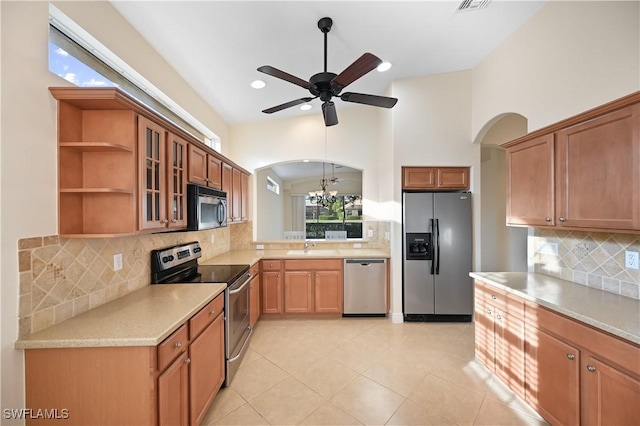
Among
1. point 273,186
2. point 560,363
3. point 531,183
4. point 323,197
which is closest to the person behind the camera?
point 560,363

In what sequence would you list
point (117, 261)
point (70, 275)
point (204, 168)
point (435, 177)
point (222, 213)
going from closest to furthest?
point (70, 275) < point (117, 261) < point (204, 168) < point (222, 213) < point (435, 177)

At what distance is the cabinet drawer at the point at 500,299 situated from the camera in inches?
80.4

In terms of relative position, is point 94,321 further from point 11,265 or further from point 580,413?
point 580,413

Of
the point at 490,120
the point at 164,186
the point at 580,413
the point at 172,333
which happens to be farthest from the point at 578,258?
the point at 164,186

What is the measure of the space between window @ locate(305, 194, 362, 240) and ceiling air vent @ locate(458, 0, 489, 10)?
666cm

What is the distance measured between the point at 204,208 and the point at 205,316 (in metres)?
1.03

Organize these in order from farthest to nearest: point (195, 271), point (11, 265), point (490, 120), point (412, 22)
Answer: point (490, 120)
point (195, 271)
point (412, 22)
point (11, 265)

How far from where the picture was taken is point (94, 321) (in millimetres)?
1496

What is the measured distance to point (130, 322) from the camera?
147cm

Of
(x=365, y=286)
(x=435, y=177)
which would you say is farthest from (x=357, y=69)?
(x=365, y=286)

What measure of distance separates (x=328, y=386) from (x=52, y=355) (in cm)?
187

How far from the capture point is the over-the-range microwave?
2.34m

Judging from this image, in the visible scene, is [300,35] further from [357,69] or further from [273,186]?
[273,186]

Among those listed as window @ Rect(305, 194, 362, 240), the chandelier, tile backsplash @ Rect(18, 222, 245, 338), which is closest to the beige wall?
tile backsplash @ Rect(18, 222, 245, 338)
